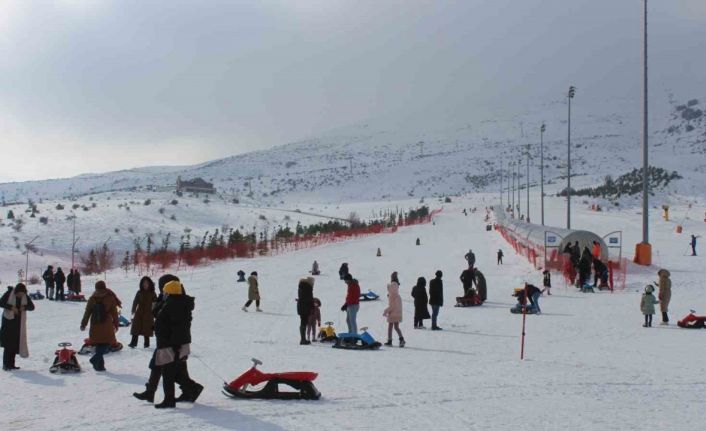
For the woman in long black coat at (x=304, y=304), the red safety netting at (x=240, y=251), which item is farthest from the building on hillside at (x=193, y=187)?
the woman in long black coat at (x=304, y=304)

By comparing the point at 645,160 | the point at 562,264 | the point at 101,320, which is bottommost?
the point at 101,320

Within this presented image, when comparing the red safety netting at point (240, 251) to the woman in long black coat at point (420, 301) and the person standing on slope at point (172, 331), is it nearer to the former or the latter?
the woman in long black coat at point (420, 301)

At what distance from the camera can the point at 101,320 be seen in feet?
42.2

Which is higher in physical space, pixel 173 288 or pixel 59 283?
pixel 173 288

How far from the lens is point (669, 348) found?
15.9m

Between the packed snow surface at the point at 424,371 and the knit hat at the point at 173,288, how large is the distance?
1.48 metres

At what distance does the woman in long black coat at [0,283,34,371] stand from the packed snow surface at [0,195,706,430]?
0.36 metres

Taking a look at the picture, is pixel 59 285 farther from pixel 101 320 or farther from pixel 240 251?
pixel 240 251

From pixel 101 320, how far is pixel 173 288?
153 inches

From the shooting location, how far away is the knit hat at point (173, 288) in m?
9.55

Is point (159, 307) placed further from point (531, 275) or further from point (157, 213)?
point (157, 213)

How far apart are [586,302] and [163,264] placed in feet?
86.5

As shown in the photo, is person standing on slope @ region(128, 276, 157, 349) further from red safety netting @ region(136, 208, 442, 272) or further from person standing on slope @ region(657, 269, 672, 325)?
red safety netting @ region(136, 208, 442, 272)

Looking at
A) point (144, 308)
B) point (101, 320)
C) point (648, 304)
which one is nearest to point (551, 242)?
point (648, 304)
